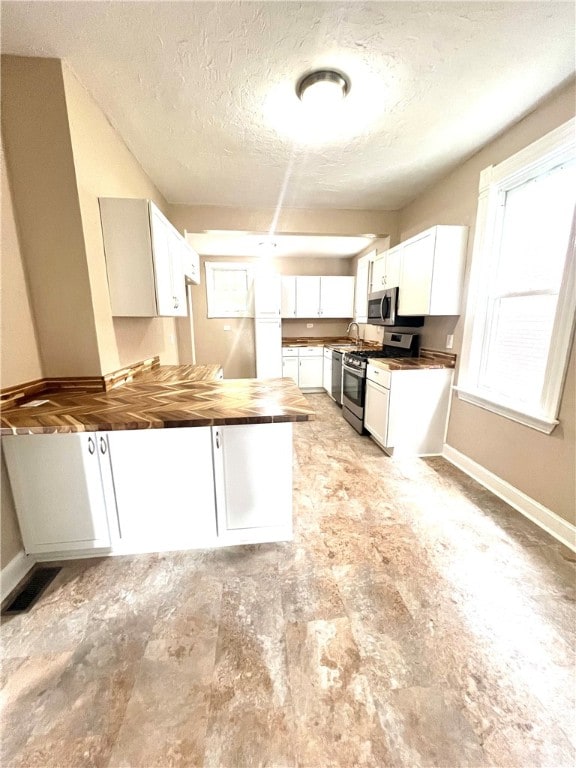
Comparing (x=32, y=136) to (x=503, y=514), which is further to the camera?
(x=503, y=514)

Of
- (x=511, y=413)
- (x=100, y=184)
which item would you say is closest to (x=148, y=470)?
(x=100, y=184)

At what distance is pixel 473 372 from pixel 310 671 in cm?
248

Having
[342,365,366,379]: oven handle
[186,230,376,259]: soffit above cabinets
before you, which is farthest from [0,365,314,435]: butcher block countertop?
[186,230,376,259]: soffit above cabinets

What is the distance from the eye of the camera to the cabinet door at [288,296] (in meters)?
5.26

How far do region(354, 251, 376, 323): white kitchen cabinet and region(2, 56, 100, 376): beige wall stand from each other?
11.9ft

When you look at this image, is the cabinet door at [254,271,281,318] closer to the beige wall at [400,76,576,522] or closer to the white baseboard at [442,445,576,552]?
the beige wall at [400,76,576,522]

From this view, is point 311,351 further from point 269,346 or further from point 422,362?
point 422,362

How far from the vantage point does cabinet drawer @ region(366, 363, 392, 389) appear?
2.80 metres

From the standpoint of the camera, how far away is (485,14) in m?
1.28

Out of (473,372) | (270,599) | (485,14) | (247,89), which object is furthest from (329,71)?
(270,599)

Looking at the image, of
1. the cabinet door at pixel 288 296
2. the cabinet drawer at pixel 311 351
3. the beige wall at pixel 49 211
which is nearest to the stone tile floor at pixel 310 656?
the beige wall at pixel 49 211

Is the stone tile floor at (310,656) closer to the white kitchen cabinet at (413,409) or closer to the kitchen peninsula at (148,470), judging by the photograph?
the kitchen peninsula at (148,470)

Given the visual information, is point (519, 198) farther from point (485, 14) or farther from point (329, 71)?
point (329, 71)

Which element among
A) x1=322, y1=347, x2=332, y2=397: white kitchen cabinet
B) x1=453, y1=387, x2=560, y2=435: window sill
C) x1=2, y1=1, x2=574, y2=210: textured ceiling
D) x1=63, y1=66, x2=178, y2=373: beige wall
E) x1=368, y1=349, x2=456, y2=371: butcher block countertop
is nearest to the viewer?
x1=2, y1=1, x2=574, y2=210: textured ceiling
